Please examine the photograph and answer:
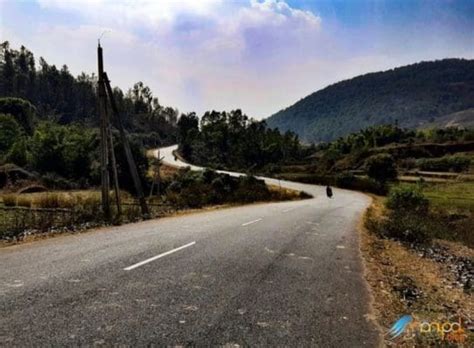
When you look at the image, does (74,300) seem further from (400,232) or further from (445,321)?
(400,232)

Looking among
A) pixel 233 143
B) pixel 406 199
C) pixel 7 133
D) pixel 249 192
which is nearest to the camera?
pixel 406 199

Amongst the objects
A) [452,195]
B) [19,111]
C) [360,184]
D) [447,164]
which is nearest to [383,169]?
[360,184]

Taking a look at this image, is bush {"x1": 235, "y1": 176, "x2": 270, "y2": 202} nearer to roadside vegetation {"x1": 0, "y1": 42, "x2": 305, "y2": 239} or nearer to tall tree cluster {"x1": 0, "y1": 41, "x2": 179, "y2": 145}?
roadside vegetation {"x1": 0, "y1": 42, "x2": 305, "y2": 239}

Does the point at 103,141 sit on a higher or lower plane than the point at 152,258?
higher

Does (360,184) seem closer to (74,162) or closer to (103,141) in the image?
(74,162)

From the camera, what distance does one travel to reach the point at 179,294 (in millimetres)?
6328

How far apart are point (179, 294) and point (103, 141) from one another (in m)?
12.2

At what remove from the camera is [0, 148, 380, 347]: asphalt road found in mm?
4879

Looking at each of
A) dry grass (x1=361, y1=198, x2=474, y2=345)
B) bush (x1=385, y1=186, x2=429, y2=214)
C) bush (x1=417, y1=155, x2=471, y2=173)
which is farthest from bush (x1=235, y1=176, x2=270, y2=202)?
bush (x1=417, y1=155, x2=471, y2=173)

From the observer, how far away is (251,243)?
11422 mm

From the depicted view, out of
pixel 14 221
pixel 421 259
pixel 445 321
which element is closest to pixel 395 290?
pixel 445 321

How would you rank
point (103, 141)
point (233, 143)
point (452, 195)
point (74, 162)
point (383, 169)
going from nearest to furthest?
point (103, 141) < point (74, 162) < point (452, 195) < point (383, 169) < point (233, 143)

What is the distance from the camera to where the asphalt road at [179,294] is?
488 centimetres

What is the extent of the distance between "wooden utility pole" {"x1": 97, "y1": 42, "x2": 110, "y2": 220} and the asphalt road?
18.8ft
